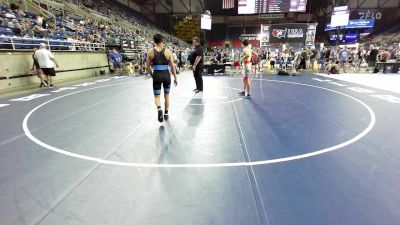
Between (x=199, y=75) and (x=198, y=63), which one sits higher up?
(x=198, y=63)

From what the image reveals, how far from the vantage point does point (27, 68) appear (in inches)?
412

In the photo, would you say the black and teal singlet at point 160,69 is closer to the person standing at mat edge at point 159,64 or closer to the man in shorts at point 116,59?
the person standing at mat edge at point 159,64

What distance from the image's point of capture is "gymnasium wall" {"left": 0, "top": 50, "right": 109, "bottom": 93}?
374 inches

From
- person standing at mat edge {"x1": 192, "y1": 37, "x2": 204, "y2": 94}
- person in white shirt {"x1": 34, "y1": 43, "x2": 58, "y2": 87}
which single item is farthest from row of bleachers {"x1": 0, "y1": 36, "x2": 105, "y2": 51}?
person standing at mat edge {"x1": 192, "y1": 37, "x2": 204, "y2": 94}

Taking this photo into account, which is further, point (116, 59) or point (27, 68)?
point (116, 59)

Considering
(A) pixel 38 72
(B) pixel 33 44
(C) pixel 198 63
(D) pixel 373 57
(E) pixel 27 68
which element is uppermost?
(B) pixel 33 44

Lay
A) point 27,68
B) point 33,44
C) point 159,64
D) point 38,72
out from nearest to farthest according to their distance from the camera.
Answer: point 159,64
point 38,72
point 27,68
point 33,44

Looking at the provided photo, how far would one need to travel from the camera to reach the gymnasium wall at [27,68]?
9.51m

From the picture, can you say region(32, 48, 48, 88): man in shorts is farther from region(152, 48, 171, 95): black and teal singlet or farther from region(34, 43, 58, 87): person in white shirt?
region(152, 48, 171, 95): black and teal singlet

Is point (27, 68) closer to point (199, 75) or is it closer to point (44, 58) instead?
point (44, 58)

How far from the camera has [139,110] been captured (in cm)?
611

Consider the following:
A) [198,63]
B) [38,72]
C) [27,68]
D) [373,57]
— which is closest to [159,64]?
[198,63]

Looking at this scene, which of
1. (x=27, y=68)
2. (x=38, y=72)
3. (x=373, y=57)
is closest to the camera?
(x=38, y=72)

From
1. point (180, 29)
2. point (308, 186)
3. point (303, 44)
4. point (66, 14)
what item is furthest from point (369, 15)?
point (308, 186)
